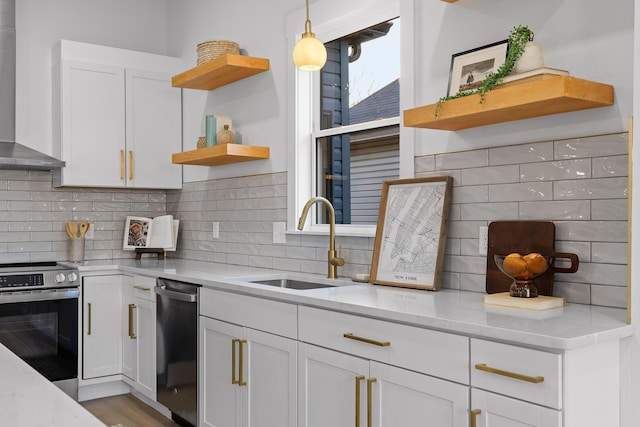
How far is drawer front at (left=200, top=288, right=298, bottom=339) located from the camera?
266 centimetres

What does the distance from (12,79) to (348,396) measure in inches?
132

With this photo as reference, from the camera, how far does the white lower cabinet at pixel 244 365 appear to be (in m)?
2.68

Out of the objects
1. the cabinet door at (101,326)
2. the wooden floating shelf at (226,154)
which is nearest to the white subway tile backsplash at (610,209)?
the wooden floating shelf at (226,154)

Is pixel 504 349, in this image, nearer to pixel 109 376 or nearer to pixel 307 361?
pixel 307 361

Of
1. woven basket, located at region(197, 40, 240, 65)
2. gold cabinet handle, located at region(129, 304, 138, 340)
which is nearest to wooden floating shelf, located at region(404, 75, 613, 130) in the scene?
woven basket, located at region(197, 40, 240, 65)

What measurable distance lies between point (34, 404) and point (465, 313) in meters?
1.37

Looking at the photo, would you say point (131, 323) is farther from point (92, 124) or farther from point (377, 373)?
point (377, 373)

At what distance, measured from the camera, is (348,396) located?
2.31 metres

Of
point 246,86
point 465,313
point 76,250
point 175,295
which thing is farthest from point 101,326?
point 465,313

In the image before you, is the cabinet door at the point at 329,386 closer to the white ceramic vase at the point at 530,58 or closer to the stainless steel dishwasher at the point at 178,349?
the stainless steel dishwasher at the point at 178,349

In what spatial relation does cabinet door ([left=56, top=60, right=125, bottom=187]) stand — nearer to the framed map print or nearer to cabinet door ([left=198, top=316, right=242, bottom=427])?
cabinet door ([left=198, top=316, right=242, bottom=427])

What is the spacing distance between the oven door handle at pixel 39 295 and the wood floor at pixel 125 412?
0.72m

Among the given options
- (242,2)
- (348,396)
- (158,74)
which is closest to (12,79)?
(158,74)

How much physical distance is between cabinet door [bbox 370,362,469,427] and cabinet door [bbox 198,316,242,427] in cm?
99
